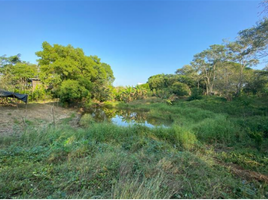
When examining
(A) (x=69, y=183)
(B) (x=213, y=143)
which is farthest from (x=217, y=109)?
(A) (x=69, y=183)

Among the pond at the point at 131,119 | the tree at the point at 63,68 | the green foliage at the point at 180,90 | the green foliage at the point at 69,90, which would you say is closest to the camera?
the pond at the point at 131,119

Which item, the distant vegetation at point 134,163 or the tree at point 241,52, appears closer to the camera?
the distant vegetation at point 134,163

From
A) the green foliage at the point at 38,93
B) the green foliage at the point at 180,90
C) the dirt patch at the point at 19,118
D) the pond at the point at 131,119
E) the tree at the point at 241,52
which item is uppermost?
the tree at the point at 241,52

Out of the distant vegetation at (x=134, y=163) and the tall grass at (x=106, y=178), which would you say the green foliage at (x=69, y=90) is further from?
the tall grass at (x=106, y=178)

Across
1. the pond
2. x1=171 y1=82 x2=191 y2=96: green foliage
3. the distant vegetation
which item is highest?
x1=171 y1=82 x2=191 y2=96: green foliage

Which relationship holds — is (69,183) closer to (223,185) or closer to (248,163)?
(223,185)

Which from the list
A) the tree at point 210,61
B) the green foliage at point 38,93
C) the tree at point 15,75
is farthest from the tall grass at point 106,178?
the tree at point 210,61

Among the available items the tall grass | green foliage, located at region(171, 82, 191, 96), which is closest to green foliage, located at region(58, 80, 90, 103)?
the tall grass

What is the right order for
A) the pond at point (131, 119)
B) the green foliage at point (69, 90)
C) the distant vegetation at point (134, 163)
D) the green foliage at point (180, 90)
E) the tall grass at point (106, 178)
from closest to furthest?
1. the tall grass at point (106, 178)
2. the distant vegetation at point (134, 163)
3. the pond at point (131, 119)
4. the green foliage at point (69, 90)
5. the green foliage at point (180, 90)

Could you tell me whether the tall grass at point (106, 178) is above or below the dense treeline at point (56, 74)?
below

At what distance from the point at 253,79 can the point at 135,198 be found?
78.2 ft

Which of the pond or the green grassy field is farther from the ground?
the green grassy field

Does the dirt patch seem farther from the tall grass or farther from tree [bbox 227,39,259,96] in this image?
tree [bbox 227,39,259,96]

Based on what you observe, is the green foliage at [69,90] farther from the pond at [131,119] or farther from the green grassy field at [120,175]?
the green grassy field at [120,175]
